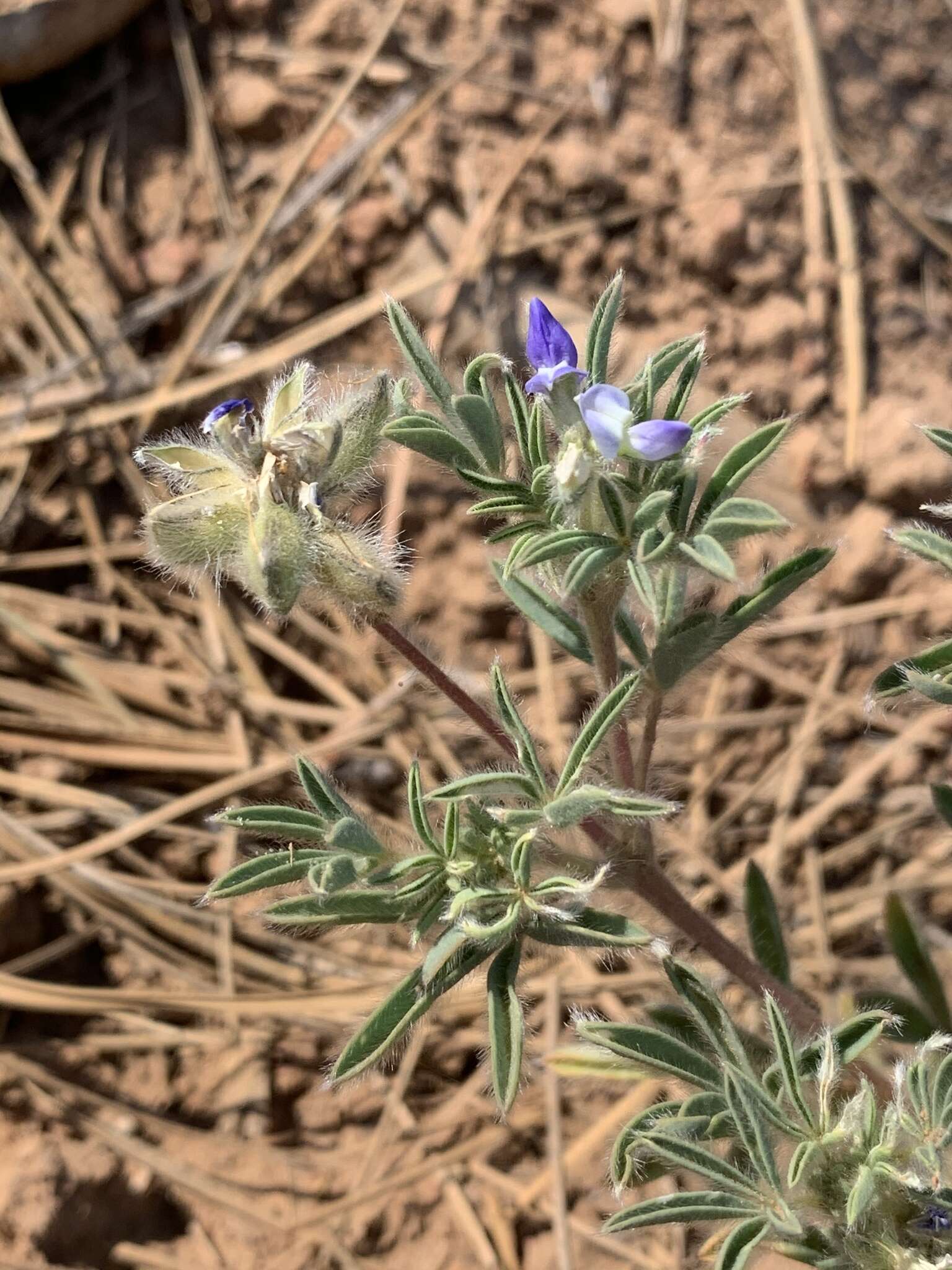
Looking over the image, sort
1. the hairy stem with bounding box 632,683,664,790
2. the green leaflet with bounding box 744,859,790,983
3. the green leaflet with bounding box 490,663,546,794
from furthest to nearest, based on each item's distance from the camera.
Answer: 1. the green leaflet with bounding box 744,859,790,983
2. the hairy stem with bounding box 632,683,664,790
3. the green leaflet with bounding box 490,663,546,794

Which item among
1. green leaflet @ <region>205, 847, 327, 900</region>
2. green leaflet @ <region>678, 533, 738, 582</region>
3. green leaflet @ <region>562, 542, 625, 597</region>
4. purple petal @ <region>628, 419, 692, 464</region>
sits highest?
purple petal @ <region>628, 419, 692, 464</region>

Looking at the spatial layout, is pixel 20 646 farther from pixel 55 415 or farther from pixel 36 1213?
pixel 36 1213

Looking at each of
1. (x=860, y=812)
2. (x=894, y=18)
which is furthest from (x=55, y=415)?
(x=894, y=18)

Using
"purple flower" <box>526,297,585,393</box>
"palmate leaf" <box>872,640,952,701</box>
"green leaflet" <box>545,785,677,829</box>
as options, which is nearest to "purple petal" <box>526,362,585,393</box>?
"purple flower" <box>526,297,585,393</box>

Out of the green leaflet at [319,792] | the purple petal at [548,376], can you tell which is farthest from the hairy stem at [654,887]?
the purple petal at [548,376]

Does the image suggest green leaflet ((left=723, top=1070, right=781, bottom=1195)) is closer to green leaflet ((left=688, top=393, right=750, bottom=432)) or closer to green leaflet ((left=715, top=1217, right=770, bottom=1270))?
green leaflet ((left=715, top=1217, right=770, bottom=1270))

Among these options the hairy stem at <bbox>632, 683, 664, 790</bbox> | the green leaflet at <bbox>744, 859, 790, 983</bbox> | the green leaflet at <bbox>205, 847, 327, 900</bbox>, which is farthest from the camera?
the green leaflet at <bbox>744, 859, 790, 983</bbox>

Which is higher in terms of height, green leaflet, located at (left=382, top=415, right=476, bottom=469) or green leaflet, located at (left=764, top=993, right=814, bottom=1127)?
green leaflet, located at (left=382, top=415, right=476, bottom=469)

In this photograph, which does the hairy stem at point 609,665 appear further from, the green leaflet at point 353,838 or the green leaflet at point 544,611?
the green leaflet at point 353,838
